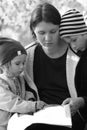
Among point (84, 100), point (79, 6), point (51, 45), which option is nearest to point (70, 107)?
point (84, 100)

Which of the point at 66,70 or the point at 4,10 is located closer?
the point at 66,70

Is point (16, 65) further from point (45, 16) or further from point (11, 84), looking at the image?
point (45, 16)

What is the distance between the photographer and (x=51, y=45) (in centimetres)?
159

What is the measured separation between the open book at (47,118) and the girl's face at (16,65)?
0.22m

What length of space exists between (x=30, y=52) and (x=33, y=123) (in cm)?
45

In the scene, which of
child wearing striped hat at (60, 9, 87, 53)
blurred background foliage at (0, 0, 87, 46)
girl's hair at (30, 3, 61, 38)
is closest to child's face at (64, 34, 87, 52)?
child wearing striped hat at (60, 9, 87, 53)

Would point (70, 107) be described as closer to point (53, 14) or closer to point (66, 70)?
point (66, 70)

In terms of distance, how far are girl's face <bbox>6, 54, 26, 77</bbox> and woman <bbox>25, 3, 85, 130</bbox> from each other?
0.42ft

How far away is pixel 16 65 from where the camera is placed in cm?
157

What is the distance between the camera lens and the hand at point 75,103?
150 cm

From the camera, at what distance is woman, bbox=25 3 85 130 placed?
154cm

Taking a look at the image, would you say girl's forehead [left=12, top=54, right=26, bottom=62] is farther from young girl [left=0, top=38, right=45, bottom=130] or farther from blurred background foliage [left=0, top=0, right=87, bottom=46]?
blurred background foliage [left=0, top=0, right=87, bottom=46]

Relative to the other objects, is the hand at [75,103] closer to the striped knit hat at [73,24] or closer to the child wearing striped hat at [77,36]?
the child wearing striped hat at [77,36]

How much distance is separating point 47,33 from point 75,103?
1.19 feet
